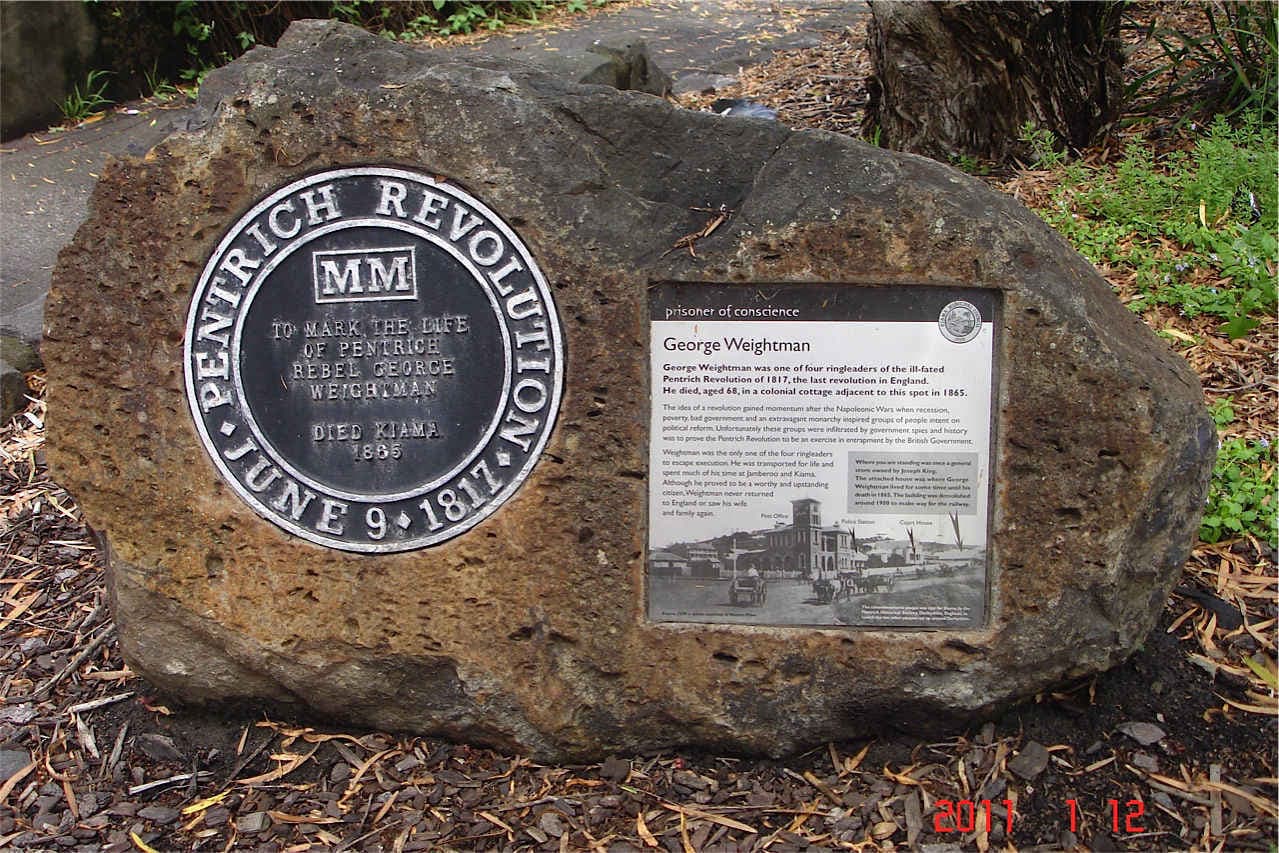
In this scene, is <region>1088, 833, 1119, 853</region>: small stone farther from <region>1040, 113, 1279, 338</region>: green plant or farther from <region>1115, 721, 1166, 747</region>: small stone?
<region>1040, 113, 1279, 338</region>: green plant

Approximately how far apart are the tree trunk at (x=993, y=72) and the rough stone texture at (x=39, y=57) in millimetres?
5210

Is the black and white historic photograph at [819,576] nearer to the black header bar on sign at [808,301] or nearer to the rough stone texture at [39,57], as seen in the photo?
the black header bar on sign at [808,301]

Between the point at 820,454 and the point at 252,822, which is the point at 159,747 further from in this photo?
the point at 820,454

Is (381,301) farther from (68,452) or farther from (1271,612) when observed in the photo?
(1271,612)

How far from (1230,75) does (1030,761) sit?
3923mm

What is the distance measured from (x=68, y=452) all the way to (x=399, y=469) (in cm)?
89

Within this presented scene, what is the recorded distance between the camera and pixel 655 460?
277 centimetres

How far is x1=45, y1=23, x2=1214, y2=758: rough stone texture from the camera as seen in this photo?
8.69ft

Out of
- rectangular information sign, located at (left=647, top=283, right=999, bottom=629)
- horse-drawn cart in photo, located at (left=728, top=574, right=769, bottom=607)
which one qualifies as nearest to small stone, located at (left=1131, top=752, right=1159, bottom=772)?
rectangular information sign, located at (left=647, top=283, right=999, bottom=629)

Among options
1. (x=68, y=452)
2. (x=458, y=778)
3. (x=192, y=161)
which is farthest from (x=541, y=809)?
(x=192, y=161)

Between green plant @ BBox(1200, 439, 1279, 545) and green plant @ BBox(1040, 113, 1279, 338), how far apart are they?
2.32ft

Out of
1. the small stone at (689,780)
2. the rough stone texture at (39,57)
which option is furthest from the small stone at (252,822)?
→ the rough stone texture at (39,57)

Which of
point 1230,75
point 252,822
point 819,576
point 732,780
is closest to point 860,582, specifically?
point 819,576
